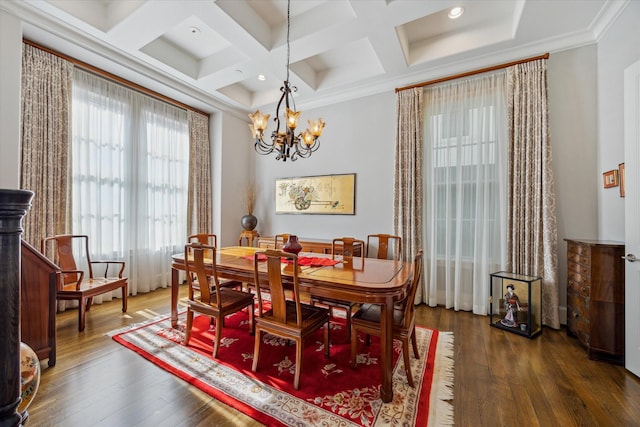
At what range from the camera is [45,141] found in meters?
3.13

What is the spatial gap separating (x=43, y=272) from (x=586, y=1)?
17.4 feet

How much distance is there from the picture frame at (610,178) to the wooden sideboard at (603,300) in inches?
24.0

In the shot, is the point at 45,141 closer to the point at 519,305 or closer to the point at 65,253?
the point at 65,253

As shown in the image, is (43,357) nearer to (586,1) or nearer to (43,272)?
(43,272)

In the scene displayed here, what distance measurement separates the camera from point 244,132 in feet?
18.0

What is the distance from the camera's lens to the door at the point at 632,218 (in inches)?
83.4

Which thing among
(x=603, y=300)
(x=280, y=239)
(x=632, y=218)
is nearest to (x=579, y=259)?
(x=603, y=300)

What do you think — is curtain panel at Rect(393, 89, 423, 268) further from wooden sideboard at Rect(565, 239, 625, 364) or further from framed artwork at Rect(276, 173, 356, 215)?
wooden sideboard at Rect(565, 239, 625, 364)

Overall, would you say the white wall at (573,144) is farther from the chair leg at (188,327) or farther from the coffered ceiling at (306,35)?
the chair leg at (188,327)

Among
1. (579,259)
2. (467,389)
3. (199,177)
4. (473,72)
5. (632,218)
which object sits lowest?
(467,389)

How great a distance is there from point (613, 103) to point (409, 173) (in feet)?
6.71

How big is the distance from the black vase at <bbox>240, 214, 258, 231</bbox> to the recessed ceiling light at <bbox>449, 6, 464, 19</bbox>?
4065 millimetres

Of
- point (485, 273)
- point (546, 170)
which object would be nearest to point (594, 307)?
point (485, 273)

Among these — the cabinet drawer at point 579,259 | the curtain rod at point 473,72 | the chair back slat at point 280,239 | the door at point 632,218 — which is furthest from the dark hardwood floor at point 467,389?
the curtain rod at point 473,72
